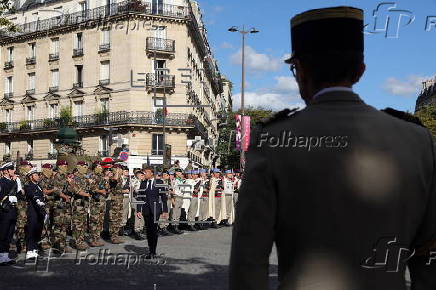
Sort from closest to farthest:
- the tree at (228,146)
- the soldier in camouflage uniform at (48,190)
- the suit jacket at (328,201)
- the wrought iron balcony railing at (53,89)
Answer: the suit jacket at (328,201) → the soldier in camouflage uniform at (48,190) → the wrought iron balcony railing at (53,89) → the tree at (228,146)

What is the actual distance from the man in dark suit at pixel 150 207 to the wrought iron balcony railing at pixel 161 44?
128 ft

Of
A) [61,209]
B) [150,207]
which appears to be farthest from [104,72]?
[150,207]

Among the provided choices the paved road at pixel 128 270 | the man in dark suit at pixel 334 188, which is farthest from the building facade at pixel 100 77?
the man in dark suit at pixel 334 188

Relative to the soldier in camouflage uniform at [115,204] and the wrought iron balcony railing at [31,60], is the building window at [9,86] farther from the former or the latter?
the soldier in camouflage uniform at [115,204]

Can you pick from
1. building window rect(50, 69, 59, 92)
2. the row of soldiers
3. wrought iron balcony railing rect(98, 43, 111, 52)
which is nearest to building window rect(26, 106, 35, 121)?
building window rect(50, 69, 59, 92)

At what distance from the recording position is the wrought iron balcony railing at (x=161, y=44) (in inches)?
2016

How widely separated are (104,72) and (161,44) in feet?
18.1

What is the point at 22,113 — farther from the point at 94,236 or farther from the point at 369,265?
the point at 369,265

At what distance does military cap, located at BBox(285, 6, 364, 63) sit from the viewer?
2.18m

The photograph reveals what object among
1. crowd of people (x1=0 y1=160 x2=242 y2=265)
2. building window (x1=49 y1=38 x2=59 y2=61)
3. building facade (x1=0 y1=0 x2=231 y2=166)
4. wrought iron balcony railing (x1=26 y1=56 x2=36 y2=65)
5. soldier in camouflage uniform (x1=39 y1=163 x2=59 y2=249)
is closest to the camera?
crowd of people (x1=0 y1=160 x2=242 y2=265)

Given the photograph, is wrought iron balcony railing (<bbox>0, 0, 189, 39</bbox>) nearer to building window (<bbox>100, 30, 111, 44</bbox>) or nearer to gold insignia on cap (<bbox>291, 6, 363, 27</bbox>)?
building window (<bbox>100, 30, 111, 44</bbox>)

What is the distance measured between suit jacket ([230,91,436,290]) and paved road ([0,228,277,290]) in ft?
21.1

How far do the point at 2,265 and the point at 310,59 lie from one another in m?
10.7

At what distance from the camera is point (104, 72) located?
173 feet
